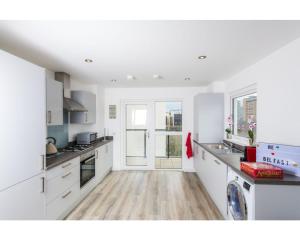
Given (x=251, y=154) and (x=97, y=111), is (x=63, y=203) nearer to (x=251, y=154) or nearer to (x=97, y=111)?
(x=97, y=111)

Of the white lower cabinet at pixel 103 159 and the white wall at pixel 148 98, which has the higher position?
the white wall at pixel 148 98

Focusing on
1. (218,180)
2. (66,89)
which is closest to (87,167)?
(66,89)

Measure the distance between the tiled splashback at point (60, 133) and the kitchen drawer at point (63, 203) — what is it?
0.91 m

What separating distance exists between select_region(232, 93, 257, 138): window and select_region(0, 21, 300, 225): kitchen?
0.07 ft

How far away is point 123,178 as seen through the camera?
13.1ft

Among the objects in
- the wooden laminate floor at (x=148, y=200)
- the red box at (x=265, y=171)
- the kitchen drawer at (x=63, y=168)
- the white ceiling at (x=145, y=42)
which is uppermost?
the white ceiling at (x=145, y=42)

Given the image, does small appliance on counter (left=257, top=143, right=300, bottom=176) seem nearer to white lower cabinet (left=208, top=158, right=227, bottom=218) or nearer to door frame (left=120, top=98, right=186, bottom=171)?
white lower cabinet (left=208, top=158, right=227, bottom=218)

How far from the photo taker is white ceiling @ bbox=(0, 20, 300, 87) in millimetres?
1457

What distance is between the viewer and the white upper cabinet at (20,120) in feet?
4.67

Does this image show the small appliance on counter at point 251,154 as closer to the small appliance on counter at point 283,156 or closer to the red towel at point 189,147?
the small appliance on counter at point 283,156

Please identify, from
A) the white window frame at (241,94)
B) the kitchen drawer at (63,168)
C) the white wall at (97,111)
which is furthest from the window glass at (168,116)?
the kitchen drawer at (63,168)

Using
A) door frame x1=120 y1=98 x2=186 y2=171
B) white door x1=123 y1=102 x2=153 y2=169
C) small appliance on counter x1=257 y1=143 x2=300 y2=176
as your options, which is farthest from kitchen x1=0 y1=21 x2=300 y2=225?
white door x1=123 y1=102 x2=153 y2=169

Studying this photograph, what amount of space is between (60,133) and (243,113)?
3.60m

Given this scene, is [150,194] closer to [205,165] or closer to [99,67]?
[205,165]
